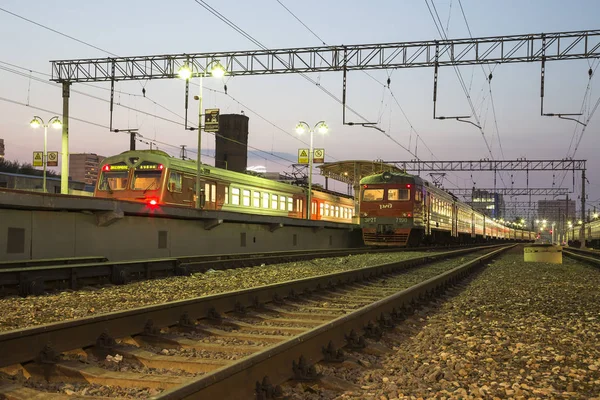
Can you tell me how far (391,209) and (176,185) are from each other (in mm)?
10744

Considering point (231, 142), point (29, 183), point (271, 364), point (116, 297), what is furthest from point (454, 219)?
point (29, 183)

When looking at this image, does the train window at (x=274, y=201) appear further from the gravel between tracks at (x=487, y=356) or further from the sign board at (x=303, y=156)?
the gravel between tracks at (x=487, y=356)

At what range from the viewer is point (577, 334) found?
22.1 ft

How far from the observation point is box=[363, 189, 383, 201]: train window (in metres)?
27.7

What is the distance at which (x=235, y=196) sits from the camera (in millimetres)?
25156

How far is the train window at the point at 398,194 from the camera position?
26620 millimetres

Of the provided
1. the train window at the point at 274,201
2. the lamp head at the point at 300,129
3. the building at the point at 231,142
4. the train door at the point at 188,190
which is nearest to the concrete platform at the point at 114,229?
the train door at the point at 188,190

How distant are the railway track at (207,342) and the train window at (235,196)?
Result: 16.6m

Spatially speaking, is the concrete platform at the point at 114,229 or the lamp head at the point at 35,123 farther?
the lamp head at the point at 35,123

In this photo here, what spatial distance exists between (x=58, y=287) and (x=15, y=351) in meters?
5.78

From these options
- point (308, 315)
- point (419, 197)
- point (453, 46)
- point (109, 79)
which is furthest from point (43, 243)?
point (419, 197)

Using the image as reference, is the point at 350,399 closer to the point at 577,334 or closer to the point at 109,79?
the point at 577,334

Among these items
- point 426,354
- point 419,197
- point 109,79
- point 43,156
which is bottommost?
point 426,354

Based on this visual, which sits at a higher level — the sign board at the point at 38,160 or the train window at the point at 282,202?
the sign board at the point at 38,160
